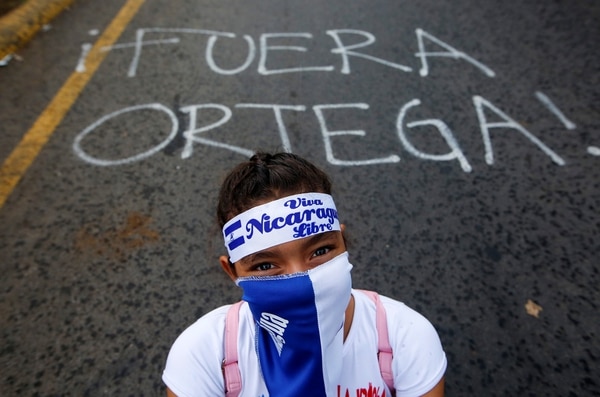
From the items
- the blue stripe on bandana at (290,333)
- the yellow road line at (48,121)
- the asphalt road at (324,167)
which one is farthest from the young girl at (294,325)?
the yellow road line at (48,121)

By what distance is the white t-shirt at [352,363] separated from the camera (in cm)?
122

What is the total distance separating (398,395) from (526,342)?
3.22 ft

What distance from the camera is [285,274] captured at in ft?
3.95

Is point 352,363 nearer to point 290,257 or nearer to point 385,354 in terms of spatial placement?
point 385,354

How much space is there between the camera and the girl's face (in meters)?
1.23

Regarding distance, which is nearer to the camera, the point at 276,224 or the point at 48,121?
the point at 276,224

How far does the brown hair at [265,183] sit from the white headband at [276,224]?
1.5 inches

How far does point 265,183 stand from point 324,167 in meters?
1.54

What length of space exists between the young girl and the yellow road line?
1.98 meters

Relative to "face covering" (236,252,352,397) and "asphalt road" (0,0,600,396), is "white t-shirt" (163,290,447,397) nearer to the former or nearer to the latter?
"face covering" (236,252,352,397)

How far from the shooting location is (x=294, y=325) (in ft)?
3.92

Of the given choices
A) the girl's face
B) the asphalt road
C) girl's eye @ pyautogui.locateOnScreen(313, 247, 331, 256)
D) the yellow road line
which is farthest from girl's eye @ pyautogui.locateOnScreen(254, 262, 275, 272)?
the yellow road line

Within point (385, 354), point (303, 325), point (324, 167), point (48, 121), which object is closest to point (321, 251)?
point (303, 325)

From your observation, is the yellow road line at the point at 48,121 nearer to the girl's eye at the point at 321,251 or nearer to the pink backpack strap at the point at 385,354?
the girl's eye at the point at 321,251
